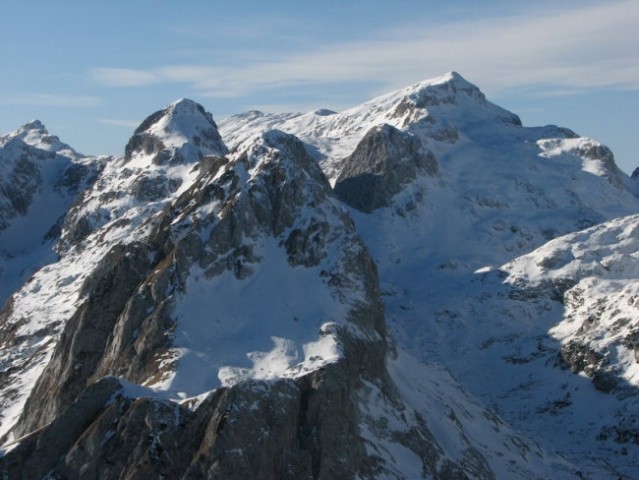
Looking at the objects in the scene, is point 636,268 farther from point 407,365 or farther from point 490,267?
point 407,365

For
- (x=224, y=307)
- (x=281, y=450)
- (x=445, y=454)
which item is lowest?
(x=445, y=454)

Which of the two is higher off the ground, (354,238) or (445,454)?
(354,238)

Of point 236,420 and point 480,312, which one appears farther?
point 480,312

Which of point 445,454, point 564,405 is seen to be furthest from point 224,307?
point 564,405

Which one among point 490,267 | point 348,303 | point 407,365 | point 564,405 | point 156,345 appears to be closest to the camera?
point 156,345

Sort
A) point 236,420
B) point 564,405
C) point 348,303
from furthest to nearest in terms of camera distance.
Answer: point 564,405 < point 348,303 < point 236,420

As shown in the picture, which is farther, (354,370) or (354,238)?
(354,238)

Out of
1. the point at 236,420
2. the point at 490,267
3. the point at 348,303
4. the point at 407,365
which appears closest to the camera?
the point at 236,420

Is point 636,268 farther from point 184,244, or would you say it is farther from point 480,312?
point 184,244

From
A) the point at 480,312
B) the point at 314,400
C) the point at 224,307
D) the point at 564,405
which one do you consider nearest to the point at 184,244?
the point at 224,307
